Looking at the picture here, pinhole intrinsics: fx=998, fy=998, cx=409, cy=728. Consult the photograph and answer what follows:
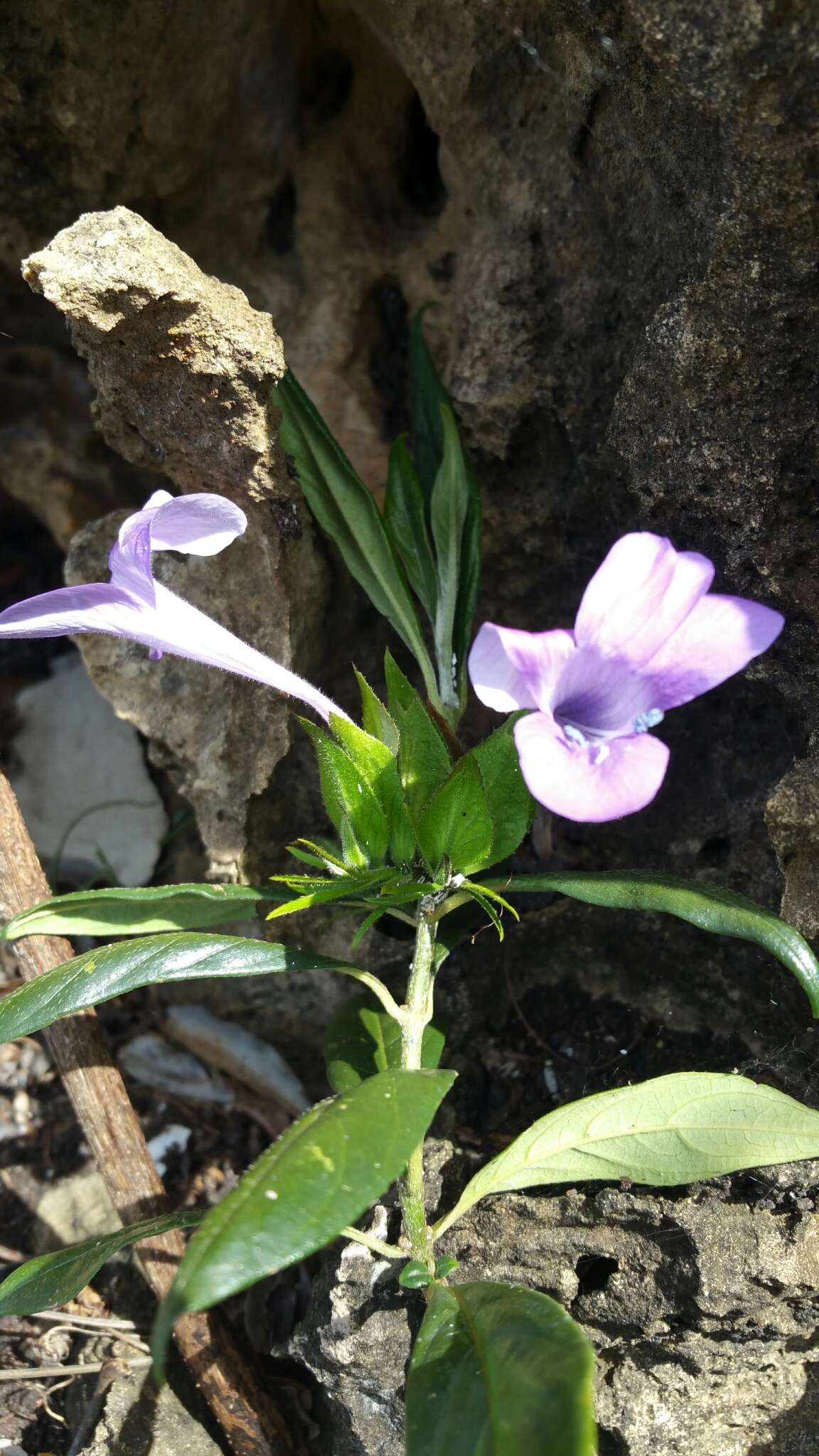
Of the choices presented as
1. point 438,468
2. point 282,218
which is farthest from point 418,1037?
point 282,218

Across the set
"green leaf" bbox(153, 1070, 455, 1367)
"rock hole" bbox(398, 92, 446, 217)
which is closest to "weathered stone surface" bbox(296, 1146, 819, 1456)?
"green leaf" bbox(153, 1070, 455, 1367)

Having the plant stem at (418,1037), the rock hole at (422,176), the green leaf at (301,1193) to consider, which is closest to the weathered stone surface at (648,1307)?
the plant stem at (418,1037)

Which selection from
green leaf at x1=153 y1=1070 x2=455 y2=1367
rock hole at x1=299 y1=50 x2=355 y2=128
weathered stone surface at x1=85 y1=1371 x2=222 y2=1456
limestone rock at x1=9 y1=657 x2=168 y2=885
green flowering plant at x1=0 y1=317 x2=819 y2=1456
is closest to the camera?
green leaf at x1=153 y1=1070 x2=455 y2=1367

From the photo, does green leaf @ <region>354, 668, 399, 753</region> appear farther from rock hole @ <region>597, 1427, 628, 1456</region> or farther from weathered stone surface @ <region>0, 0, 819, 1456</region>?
rock hole @ <region>597, 1427, 628, 1456</region>

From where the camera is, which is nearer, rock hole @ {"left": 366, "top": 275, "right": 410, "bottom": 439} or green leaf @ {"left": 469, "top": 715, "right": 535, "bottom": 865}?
green leaf @ {"left": 469, "top": 715, "right": 535, "bottom": 865}

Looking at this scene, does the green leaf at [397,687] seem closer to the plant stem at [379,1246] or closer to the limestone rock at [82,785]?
the plant stem at [379,1246]

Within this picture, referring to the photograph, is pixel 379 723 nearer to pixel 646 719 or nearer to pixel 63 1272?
pixel 646 719
